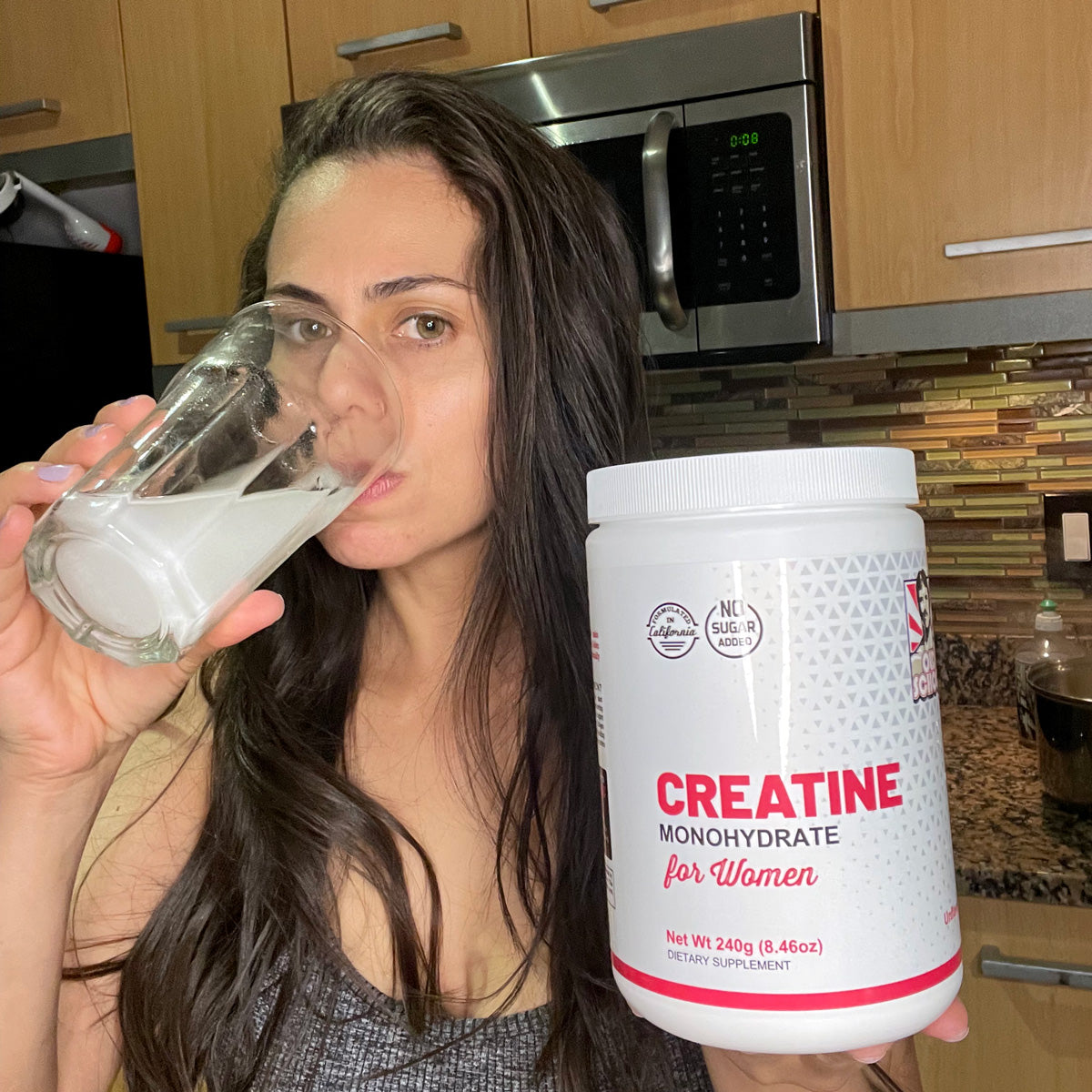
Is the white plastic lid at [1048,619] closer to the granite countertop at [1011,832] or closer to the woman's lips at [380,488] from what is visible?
the granite countertop at [1011,832]

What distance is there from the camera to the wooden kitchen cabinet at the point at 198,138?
1824 mm

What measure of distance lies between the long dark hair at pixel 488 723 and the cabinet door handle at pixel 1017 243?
0.57m

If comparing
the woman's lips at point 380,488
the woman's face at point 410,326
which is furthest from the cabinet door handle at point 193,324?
the woman's lips at point 380,488

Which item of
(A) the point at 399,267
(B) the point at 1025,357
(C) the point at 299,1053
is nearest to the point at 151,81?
(A) the point at 399,267

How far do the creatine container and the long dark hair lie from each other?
39 centimetres

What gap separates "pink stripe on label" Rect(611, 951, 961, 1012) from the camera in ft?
1.58

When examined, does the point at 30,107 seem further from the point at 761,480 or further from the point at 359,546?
the point at 761,480

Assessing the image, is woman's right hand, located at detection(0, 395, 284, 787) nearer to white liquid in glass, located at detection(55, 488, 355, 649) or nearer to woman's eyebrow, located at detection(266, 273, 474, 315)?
white liquid in glass, located at detection(55, 488, 355, 649)

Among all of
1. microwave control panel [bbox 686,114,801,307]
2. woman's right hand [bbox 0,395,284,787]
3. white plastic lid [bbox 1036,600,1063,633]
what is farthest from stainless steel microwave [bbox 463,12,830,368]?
woman's right hand [bbox 0,395,284,787]

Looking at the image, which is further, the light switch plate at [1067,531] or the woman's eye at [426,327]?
the light switch plate at [1067,531]

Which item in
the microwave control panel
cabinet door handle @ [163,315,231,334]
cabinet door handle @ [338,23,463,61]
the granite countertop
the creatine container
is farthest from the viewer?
cabinet door handle @ [163,315,231,334]

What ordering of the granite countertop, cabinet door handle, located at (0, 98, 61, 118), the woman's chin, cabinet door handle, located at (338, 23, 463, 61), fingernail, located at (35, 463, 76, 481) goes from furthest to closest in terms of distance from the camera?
cabinet door handle, located at (0, 98, 61, 118) < cabinet door handle, located at (338, 23, 463, 61) < the granite countertop < the woman's chin < fingernail, located at (35, 463, 76, 481)

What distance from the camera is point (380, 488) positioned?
87cm

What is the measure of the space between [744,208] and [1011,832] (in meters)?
0.84
